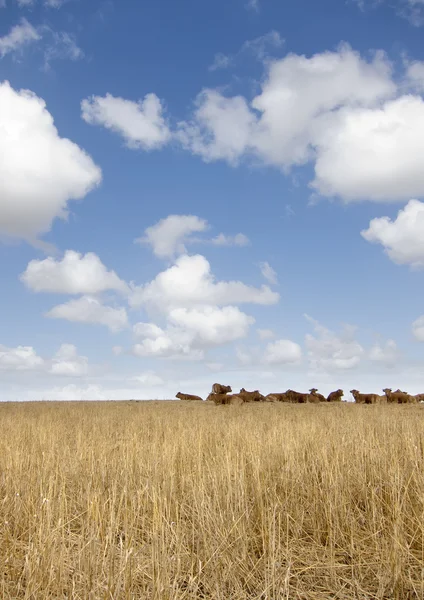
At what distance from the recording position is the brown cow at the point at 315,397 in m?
27.1

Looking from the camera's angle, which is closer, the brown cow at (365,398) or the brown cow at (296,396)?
the brown cow at (365,398)

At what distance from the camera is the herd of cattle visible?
86.4ft

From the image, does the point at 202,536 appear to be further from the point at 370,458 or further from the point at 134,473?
the point at 370,458

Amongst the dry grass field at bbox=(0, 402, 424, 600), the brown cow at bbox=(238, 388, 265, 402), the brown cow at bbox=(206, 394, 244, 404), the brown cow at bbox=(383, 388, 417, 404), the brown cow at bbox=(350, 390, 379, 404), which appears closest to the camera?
the dry grass field at bbox=(0, 402, 424, 600)

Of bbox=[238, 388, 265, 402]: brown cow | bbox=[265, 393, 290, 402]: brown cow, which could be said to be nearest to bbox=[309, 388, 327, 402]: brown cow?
bbox=[265, 393, 290, 402]: brown cow

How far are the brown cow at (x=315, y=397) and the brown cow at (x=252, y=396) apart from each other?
Answer: 2929mm

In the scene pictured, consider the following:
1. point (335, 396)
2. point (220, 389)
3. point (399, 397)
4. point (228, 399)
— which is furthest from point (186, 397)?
point (399, 397)

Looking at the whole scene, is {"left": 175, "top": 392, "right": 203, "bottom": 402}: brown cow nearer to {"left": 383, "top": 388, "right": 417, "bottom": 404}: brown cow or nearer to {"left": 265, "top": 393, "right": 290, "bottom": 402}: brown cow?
{"left": 265, "top": 393, "right": 290, "bottom": 402}: brown cow

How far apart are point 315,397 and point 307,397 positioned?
1.38 ft

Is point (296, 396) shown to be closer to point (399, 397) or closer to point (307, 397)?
point (307, 397)

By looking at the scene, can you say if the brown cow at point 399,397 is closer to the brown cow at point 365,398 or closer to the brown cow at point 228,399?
the brown cow at point 365,398

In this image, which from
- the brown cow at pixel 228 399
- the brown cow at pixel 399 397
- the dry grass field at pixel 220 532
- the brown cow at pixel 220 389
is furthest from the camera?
the brown cow at pixel 220 389

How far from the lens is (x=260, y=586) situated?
12.1 ft

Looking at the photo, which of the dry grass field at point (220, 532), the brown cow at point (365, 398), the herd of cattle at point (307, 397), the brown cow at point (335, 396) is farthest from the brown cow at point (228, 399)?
the dry grass field at point (220, 532)
